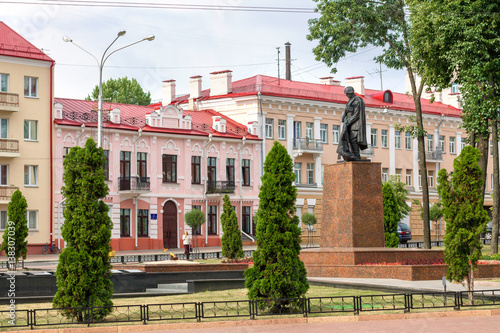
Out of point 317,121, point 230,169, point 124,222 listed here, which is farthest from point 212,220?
point 317,121

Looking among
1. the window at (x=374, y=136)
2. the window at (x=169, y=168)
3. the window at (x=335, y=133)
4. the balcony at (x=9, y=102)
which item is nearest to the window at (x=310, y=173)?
the window at (x=335, y=133)

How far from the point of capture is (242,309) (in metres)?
15.3

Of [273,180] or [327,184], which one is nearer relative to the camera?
[273,180]

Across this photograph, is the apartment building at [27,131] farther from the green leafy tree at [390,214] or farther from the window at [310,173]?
the green leafy tree at [390,214]

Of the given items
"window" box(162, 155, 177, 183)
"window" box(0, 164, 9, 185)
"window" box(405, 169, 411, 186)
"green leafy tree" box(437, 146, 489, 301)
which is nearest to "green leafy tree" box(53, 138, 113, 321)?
"green leafy tree" box(437, 146, 489, 301)

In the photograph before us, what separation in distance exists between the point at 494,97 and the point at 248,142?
22434mm

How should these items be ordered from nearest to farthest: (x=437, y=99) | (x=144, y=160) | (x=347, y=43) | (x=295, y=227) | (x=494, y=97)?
(x=295, y=227), (x=494, y=97), (x=347, y=43), (x=144, y=160), (x=437, y=99)

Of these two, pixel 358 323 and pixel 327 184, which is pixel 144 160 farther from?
pixel 358 323

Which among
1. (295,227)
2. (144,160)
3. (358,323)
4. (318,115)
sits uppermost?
(318,115)

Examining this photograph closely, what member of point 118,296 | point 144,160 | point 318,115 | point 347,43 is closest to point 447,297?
point 118,296

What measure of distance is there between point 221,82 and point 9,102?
1655 centimetres

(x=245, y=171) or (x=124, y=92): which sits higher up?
(x=124, y=92)

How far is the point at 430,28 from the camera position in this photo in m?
31.6

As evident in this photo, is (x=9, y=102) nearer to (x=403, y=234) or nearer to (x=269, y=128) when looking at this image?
(x=269, y=128)
